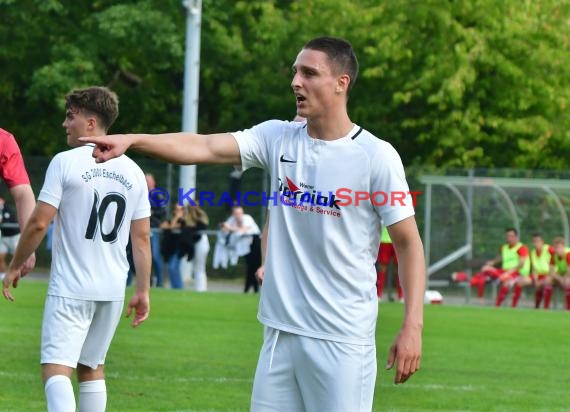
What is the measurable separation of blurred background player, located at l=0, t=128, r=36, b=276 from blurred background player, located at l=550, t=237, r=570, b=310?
19.3m

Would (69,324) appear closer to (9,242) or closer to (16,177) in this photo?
(16,177)

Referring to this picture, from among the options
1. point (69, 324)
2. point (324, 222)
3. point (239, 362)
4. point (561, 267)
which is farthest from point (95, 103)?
point (561, 267)

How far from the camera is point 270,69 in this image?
37.1 m

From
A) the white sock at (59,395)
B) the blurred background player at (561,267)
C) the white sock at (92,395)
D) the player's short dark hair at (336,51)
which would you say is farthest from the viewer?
the blurred background player at (561,267)

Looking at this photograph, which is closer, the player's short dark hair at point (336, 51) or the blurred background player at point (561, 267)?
the player's short dark hair at point (336, 51)

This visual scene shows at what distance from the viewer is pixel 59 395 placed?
7684 millimetres

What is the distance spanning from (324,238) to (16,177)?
335 cm

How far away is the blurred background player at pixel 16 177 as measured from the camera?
8.31 meters

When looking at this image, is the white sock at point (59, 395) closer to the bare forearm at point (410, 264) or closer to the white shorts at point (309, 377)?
the white shorts at point (309, 377)

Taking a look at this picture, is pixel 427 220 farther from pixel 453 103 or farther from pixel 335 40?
pixel 335 40

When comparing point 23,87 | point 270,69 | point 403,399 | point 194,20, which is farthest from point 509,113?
point 403,399

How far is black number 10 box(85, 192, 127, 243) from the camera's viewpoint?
779cm

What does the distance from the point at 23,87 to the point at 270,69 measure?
7581 mm

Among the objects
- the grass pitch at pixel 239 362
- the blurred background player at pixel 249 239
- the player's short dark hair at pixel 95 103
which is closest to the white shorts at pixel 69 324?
the player's short dark hair at pixel 95 103
